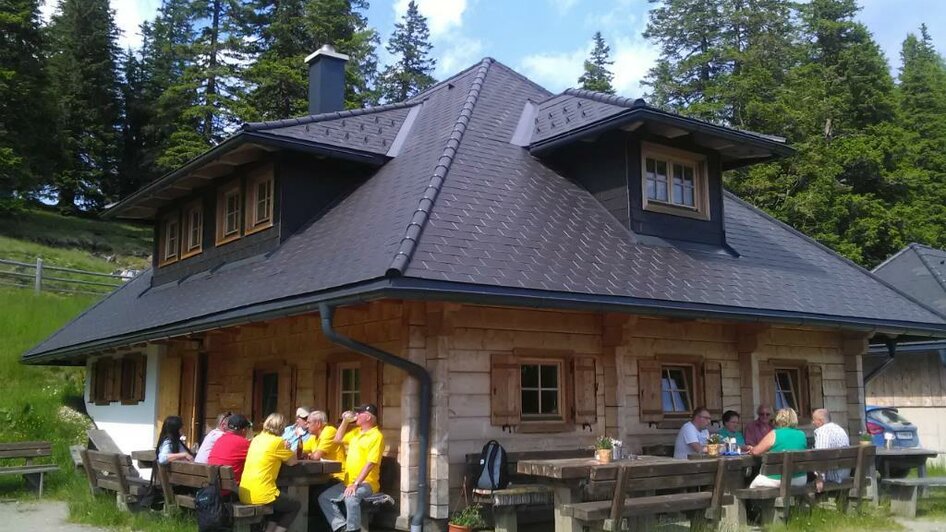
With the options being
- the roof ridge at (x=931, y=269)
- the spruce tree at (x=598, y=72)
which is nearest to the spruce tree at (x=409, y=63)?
the spruce tree at (x=598, y=72)

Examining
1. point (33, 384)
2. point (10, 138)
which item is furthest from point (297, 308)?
point (10, 138)

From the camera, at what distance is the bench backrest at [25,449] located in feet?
45.2

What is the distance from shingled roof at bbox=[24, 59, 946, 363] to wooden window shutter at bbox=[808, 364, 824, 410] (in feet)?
3.70

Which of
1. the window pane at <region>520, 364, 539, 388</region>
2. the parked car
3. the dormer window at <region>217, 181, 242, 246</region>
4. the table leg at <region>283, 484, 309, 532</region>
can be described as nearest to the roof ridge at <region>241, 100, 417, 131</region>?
the dormer window at <region>217, 181, 242, 246</region>

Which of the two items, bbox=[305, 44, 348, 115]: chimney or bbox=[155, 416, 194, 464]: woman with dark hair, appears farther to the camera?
bbox=[305, 44, 348, 115]: chimney

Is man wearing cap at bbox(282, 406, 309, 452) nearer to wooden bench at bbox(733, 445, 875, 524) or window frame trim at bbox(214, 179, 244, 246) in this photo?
window frame trim at bbox(214, 179, 244, 246)

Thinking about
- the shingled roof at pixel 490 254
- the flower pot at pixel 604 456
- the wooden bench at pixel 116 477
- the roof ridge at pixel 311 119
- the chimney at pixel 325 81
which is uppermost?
the chimney at pixel 325 81

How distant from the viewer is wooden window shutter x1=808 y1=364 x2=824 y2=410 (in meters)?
13.2

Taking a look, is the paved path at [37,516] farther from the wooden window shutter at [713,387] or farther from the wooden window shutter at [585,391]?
the wooden window shutter at [713,387]

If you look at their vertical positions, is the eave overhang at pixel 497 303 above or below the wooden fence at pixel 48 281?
below

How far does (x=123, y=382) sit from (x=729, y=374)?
11342mm

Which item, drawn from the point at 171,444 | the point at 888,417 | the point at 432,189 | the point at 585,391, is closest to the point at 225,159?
the point at 432,189

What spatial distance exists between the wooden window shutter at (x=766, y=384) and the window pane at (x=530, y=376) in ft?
13.2

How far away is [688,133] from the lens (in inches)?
483
